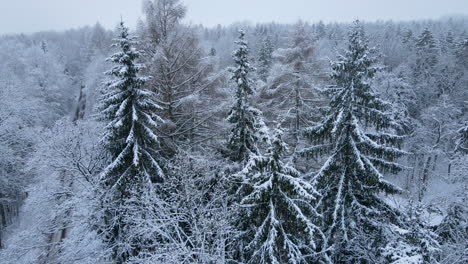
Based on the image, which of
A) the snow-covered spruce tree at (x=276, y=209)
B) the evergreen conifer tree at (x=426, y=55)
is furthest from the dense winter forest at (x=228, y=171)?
the evergreen conifer tree at (x=426, y=55)

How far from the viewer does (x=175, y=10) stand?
15.0 metres

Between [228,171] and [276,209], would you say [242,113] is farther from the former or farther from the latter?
[276,209]

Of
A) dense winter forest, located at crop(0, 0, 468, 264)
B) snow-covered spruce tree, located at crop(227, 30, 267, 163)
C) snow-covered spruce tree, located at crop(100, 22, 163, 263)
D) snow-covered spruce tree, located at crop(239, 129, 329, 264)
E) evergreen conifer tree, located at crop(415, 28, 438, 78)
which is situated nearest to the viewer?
snow-covered spruce tree, located at crop(239, 129, 329, 264)

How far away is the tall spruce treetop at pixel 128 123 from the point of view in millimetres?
12695

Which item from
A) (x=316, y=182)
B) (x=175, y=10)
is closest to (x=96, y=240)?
(x=316, y=182)

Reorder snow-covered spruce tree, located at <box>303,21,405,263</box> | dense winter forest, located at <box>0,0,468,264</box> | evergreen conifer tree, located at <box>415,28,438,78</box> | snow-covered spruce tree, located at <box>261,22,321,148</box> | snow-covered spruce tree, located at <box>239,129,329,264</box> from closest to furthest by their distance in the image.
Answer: snow-covered spruce tree, located at <box>239,129,329,264</box>, dense winter forest, located at <box>0,0,468,264</box>, snow-covered spruce tree, located at <box>303,21,405,263</box>, snow-covered spruce tree, located at <box>261,22,321,148</box>, evergreen conifer tree, located at <box>415,28,438,78</box>

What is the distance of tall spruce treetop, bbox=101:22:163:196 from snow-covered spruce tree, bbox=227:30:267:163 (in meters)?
3.56

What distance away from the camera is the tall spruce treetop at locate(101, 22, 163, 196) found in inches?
500

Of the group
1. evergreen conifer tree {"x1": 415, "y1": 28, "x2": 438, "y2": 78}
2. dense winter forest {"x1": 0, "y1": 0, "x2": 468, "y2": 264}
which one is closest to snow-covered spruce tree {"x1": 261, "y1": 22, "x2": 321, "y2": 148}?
dense winter forest {"x1": 0, "y1": 0, "x2": 468, "y2": 264}

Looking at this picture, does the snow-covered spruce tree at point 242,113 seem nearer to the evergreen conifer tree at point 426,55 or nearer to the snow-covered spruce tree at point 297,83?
the snow-covered spruce tree at point 297,83

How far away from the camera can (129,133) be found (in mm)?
13062

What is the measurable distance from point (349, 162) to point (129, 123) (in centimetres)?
1031

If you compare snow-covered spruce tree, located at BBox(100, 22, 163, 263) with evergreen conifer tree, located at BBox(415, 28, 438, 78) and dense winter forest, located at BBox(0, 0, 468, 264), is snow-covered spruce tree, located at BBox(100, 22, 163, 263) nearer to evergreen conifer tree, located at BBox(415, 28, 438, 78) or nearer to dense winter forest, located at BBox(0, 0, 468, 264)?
dense winter forest, located at BBox(0, 0, 468, 264)

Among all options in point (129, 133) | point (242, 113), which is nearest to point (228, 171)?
point (242, 113)
